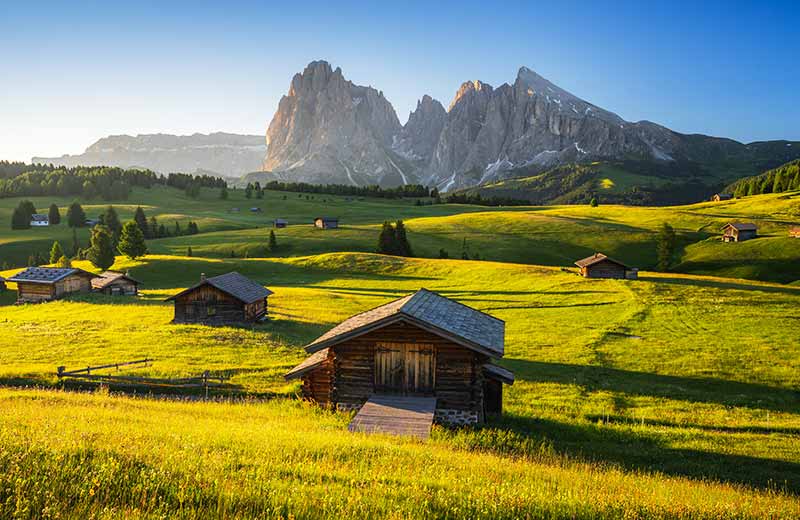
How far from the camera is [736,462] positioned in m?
20.1

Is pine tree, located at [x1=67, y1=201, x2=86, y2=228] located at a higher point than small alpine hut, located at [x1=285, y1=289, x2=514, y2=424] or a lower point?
higher

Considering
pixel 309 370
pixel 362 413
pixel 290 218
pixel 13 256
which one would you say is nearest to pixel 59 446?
pixel 362 413

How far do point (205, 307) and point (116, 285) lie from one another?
29006mm

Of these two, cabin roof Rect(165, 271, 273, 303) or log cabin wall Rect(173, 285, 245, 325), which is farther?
log cabin wall Rect(173, 285, 245, 325)

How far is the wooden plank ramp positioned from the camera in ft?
59.5

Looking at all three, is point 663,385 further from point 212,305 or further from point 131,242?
point 131,242

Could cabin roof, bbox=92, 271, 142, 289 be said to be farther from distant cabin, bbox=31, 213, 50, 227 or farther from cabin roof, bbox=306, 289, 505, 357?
distant cabin, bbox=31, 213, 50, 227

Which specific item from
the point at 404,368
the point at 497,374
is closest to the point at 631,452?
the point at 497,374

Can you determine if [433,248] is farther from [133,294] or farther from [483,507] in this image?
[483,507]

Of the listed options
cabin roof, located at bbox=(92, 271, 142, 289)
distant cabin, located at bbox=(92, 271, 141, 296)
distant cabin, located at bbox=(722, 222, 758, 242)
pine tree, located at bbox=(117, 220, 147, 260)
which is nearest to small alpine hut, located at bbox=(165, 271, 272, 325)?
distant cabin, located at bbox=(92, 271, 141, 296)

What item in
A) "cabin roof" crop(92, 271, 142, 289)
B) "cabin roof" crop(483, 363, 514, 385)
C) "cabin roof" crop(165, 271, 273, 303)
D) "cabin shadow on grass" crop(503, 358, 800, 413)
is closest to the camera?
"cabin roof" crop(483, 363, 514, 385)

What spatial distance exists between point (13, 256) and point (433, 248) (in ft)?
306

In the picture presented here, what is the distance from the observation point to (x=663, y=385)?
31656 mm

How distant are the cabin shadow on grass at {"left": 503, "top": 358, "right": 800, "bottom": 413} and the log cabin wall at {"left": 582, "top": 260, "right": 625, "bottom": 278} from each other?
A: 40.7m
